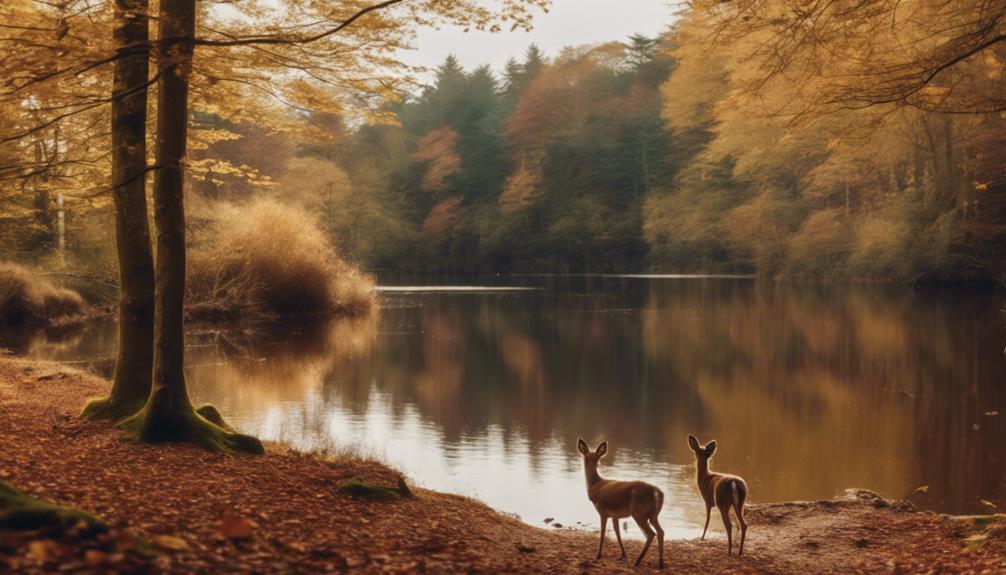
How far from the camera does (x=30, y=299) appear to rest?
1133 inches

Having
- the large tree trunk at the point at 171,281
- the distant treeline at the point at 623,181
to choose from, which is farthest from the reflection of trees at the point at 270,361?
the distant treeline at the point at 623,181

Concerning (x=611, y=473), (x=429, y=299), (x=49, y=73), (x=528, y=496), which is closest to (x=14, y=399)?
(x=49, y=73)

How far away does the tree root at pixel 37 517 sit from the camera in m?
4.34

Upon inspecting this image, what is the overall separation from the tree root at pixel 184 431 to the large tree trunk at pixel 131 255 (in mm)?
868

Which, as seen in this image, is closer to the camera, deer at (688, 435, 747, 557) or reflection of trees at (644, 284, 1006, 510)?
deer at (688, 435, 747, 557)

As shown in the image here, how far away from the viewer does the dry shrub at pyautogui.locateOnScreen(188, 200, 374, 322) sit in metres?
30.7

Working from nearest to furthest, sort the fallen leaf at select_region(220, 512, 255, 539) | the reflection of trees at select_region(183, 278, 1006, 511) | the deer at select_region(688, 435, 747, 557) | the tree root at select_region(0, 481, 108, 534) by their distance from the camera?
1. the tree root at select_region(0, 481, 108, 534)
2. the fallen leaf at select_region(220, 512, 255, 539)
3. the deer at select_region(688, 435, 747, 557)
4. the reflection of trees at select_region(183, 278, 1006, 511)

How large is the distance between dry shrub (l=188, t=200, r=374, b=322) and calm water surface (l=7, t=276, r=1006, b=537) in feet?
9.49

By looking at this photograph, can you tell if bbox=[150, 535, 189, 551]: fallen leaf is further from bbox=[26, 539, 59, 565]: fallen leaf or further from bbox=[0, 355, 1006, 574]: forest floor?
bbox=[26, 539, 59, 565]: fallen leaf

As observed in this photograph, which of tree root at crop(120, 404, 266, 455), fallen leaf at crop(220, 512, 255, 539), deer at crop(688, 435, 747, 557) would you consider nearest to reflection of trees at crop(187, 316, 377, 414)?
tree root at crop(120, 404, 266, 455)

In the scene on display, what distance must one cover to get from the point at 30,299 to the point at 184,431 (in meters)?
22.7

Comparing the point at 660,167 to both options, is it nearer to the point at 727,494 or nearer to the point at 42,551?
the point at 727,494

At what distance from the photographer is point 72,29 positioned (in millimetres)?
8203

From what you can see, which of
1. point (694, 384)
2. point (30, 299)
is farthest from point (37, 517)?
point (30, 299)
